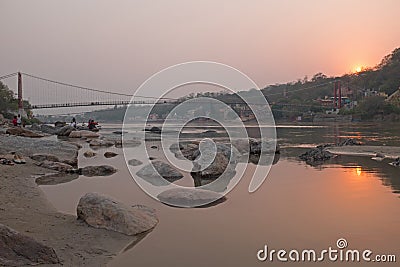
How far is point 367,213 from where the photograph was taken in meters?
7.69

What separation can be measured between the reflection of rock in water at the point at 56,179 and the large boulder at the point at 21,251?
6177mm

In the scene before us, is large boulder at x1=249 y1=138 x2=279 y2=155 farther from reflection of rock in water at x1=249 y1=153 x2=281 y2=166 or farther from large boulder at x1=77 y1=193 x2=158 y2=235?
large boulder at x1=77 y1=193 x2=158 y2=235

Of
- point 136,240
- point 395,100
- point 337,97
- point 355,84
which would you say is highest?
point 355,84

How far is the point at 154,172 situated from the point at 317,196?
4.90 metres

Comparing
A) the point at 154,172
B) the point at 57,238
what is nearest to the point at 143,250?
the point at 57,238

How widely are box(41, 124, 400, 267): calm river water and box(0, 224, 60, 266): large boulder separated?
2.70 feet

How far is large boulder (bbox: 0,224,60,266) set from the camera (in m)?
4.69

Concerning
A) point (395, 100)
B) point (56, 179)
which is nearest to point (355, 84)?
point (395, 100)

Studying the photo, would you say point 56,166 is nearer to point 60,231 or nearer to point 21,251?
point 60,231

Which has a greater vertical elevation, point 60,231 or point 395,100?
point 395,100

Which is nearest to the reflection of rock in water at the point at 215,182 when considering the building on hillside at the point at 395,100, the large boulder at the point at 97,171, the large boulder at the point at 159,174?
the large boulder at the point at 159,174

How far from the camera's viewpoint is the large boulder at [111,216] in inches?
252

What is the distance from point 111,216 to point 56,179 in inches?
227

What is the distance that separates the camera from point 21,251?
4.81 m
